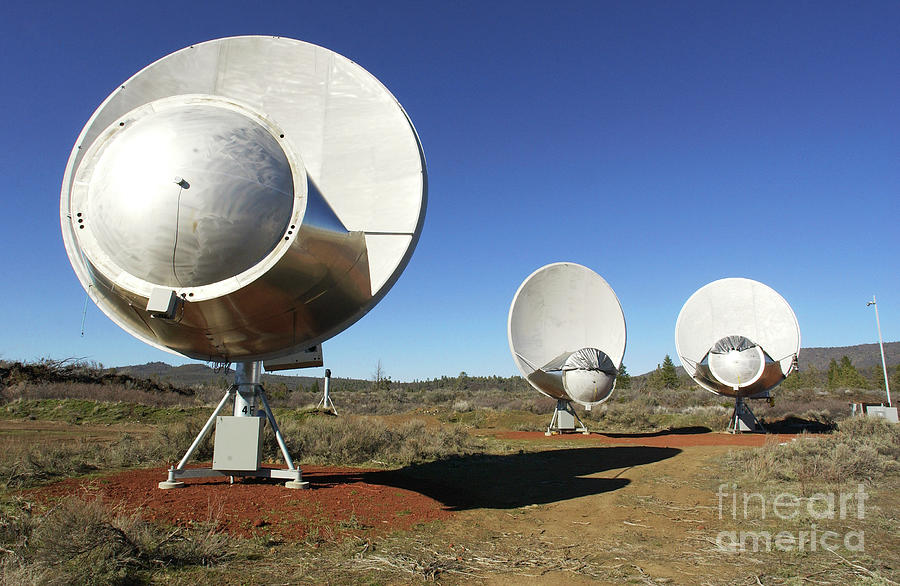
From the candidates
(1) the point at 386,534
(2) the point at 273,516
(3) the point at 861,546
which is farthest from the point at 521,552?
(3) the point at 861,546

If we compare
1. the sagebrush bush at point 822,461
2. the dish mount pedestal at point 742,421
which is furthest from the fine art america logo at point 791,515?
the dish mount pedestal at point 742,421

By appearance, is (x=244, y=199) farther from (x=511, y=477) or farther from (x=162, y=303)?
(x=511, y=477)

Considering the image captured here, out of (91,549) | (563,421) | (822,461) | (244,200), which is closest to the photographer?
(91,549)

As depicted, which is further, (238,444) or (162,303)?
(238,444)

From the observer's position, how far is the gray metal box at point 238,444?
7434mm

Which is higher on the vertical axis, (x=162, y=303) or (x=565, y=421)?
(x=162, y=303)

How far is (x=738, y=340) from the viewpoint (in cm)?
1933

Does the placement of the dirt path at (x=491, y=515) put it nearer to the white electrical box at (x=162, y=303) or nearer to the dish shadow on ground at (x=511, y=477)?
the dish shadow on ground at (x=511, y=477)

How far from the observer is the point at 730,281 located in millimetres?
21297

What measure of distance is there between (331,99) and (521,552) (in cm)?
621

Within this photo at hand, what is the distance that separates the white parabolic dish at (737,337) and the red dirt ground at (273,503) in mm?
14943

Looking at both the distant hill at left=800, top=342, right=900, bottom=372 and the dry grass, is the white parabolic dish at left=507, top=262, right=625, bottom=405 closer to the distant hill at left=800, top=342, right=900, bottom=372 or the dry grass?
the dry grass

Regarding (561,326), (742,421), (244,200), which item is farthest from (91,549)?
(742,421)

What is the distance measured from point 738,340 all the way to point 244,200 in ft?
62.9
